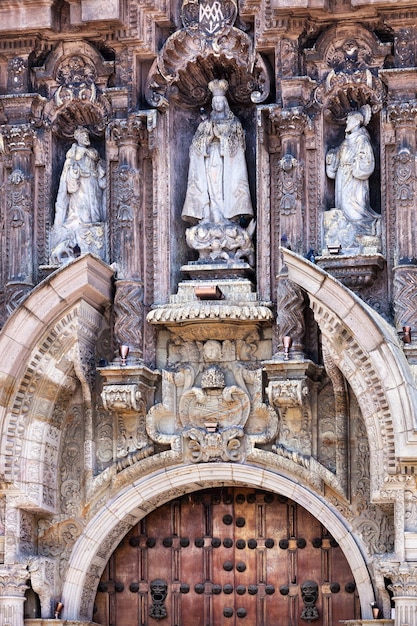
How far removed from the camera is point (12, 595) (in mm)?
25969

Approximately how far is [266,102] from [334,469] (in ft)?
14.1

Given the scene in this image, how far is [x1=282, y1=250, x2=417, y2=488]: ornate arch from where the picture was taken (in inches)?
981

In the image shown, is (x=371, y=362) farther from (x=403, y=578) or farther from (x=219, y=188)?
(x=219, y=188)

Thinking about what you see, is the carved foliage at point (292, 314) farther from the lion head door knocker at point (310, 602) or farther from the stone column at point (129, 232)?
the lion head door knocker at point (310, 602)

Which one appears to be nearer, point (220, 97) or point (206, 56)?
point (206, 56)

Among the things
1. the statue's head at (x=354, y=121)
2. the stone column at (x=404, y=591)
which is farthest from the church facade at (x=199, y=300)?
the stone column at (x=404, y=591)

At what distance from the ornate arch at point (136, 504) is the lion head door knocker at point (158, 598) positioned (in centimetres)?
65

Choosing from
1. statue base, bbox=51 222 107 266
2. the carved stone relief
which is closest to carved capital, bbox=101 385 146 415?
the carved stone relief

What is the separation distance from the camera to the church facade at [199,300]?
26.0 meters

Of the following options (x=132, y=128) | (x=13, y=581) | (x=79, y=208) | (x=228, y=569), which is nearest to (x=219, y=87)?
(x=132, y=128)

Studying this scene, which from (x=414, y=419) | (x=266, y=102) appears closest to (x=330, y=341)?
(x=414, y=419)

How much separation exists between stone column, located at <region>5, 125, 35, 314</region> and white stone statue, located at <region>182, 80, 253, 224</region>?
72.4 inches

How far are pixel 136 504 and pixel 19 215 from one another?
3.61 metres

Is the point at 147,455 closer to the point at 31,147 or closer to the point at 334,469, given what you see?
the point at 334,469
